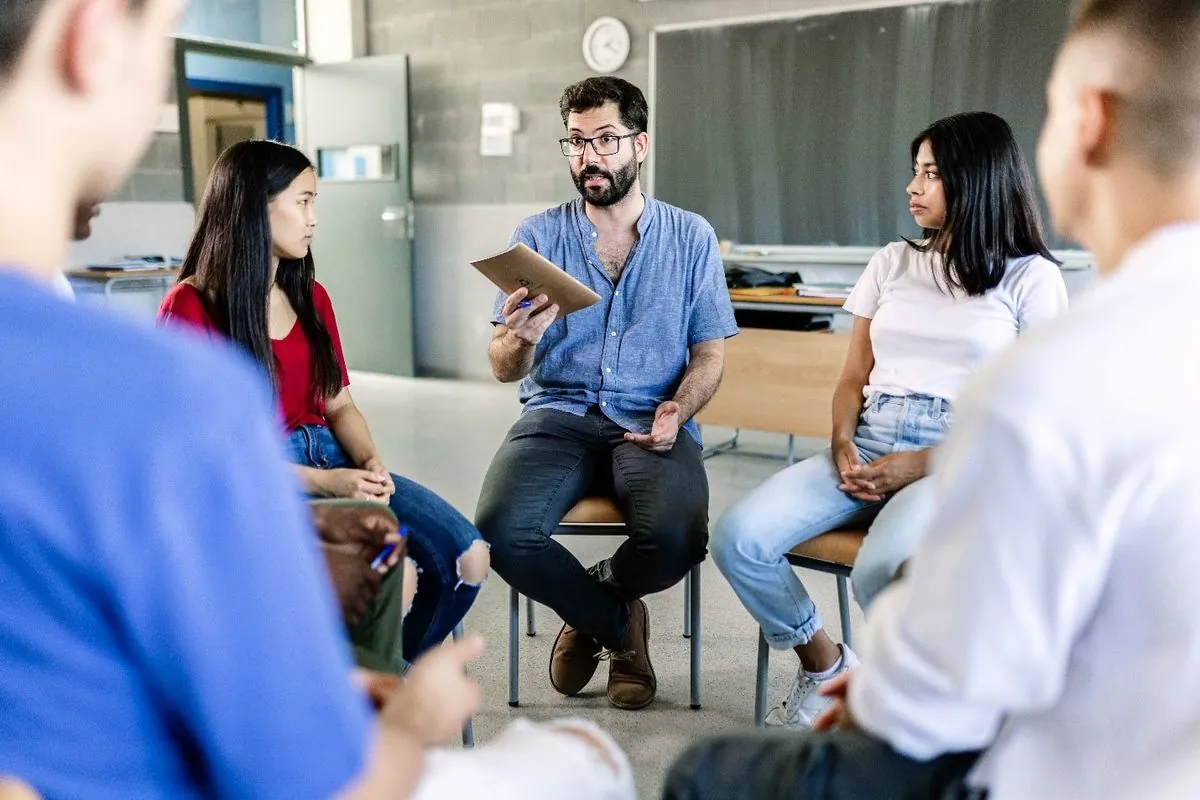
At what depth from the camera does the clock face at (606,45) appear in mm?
5145

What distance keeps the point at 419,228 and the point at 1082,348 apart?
582 cm

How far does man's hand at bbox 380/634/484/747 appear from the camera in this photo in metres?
0.73

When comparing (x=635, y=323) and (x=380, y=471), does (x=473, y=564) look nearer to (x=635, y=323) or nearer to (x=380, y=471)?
(x=380, y=471)

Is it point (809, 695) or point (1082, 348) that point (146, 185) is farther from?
point (1082, 348)

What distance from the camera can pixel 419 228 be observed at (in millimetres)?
6188

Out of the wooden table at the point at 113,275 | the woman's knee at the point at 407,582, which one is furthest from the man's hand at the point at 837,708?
the wooden table at the point at 113,275

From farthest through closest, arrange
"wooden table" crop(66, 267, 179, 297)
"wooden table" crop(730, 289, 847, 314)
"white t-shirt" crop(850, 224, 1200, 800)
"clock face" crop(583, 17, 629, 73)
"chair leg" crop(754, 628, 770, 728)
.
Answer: "clock face" crop(583, 17, 629, 73)
"wooden table" crop(66, 267, 179, 297)
"wooden table" crop(730, 289, 847, 314)
"chair leg" crop(754, 628, 770, 728)
"white t-shirt" crop(850, 224, 1200, 800)

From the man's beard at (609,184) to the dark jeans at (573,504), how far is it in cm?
58

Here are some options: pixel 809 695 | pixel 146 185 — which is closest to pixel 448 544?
pixel 809 695

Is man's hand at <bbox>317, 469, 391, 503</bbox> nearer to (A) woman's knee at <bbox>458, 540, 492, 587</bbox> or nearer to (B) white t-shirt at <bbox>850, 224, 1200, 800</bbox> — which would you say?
(A) woman's knee at <bbox>458, 540, 492, 587</bbox>

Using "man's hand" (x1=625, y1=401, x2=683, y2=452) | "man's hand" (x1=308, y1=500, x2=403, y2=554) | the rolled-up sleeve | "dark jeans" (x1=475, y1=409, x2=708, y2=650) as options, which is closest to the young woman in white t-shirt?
"dark jeans" (x1=475, y1=409, x2=708, y2=650)

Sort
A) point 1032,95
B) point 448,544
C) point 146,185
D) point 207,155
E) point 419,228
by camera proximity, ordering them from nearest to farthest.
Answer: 1. point 448,544
2. point 1032,95
3. point 146,185
4. point 419,228
5. point 207,155

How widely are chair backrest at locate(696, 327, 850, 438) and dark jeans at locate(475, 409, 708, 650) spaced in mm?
1485

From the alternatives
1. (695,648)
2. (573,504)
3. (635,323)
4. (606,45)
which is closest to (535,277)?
(635,323)
